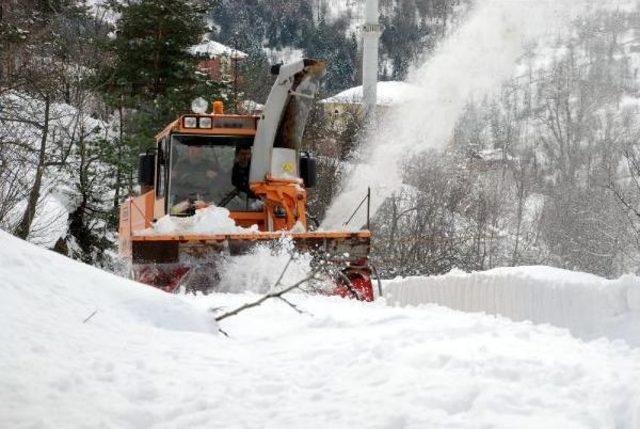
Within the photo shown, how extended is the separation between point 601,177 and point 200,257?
2717 cm

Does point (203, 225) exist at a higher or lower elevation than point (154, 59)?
lower

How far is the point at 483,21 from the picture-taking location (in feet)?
69.3

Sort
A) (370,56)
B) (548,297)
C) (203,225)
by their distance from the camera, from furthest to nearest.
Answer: (370,56) < (203,225) < (548,297)

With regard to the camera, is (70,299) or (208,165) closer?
(70,299)

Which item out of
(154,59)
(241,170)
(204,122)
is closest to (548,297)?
(241,170)

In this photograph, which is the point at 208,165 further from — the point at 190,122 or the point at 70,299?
the point at 70,299

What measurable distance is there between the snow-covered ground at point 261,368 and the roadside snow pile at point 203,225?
3.58 metres

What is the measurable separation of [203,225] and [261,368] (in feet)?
15.9

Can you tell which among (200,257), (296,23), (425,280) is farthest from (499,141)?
(296,23)

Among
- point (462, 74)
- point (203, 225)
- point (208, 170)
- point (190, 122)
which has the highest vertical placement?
point (462, 74)

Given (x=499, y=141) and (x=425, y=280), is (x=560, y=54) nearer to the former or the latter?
(x=499, y=141)

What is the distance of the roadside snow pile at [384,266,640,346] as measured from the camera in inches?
260

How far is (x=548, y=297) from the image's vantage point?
8070 millimetres

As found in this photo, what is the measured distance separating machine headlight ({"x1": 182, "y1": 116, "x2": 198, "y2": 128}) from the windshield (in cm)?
15
